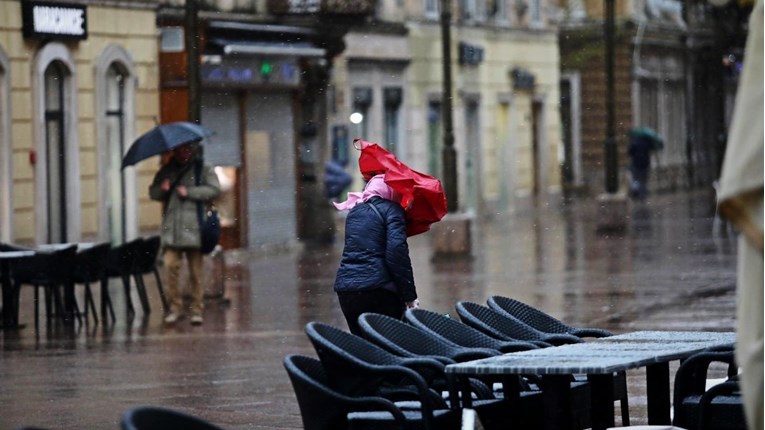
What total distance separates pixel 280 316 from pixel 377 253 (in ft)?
30.2

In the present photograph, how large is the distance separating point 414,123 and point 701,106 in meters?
29.4

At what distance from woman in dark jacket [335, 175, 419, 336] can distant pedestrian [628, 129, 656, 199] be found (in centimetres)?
4146

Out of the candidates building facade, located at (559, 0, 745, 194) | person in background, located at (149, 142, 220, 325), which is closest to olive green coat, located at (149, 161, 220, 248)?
person in background, located at (149, 142, 220, 325)

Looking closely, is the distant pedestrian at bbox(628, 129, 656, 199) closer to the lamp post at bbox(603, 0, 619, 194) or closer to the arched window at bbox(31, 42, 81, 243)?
the lamp post at bbox(603, 0, 619, 194)

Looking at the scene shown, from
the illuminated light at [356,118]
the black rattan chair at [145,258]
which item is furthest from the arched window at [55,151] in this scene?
the illuminated light at [356,118]

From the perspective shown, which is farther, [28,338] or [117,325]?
[117,325]

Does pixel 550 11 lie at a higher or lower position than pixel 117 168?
higher

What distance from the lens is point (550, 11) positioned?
53.6 metres

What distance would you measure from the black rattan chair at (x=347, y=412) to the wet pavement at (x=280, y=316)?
12.0 ft

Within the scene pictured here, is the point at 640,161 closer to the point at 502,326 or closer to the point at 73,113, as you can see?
the point at 73,113

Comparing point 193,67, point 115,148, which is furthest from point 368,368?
point 115,148

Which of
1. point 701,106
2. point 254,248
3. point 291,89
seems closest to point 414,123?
point 291,89

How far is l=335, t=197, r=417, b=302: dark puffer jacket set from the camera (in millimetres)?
11336

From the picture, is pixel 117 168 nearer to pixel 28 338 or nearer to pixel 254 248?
pixel 254 248
